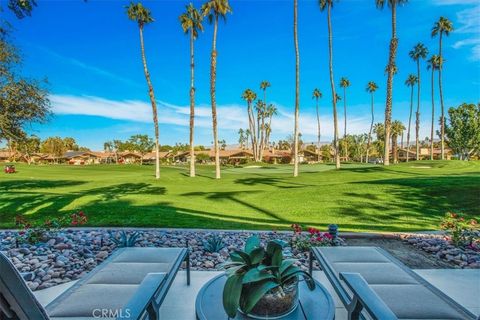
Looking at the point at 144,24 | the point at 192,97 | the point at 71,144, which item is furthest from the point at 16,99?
the point at 71,144

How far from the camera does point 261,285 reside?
1.72m

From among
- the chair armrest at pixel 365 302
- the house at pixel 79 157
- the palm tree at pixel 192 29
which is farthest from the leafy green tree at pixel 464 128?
the house at pixel 79 157

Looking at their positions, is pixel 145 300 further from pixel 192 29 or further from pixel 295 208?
pixel 192 29

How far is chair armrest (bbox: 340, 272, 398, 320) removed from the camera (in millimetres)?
1472

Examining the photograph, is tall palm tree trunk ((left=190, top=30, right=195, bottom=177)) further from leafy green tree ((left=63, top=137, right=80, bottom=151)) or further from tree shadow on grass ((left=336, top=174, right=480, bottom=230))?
leafy green tree ((left=63, top=137, right=80, bottom=151))

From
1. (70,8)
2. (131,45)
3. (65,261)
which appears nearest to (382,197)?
(65,261)

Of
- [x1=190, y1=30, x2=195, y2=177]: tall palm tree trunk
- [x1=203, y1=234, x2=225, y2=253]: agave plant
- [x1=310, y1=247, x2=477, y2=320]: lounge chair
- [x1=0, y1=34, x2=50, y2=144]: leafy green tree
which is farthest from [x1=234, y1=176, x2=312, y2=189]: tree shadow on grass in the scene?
[x1=310, y1=247, x2=477, y2=320]: lounge chair

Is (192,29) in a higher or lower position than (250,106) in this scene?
lower

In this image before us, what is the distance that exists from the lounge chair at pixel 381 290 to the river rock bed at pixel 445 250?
2.29 meters

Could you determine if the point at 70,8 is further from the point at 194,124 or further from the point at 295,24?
the point at 295,24

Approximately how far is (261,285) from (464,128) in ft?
142

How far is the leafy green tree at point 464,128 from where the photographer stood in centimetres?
3262

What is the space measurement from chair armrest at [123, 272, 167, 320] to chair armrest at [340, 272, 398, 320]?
→ 1337 mm

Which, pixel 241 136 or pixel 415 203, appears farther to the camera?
pixel 241 136
